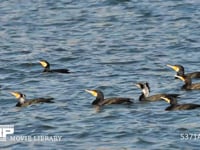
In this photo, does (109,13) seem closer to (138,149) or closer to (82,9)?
(82,9)

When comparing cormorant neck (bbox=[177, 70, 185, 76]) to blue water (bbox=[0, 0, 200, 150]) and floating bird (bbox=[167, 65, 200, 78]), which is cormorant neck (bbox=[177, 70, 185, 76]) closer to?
floating bird (bbox=[167, 65, 200, 78])

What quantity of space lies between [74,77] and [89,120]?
21.9 ft

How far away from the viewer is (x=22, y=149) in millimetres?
27188

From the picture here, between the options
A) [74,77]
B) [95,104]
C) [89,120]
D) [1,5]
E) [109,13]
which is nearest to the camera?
[89,120]

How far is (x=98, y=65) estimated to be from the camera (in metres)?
38.5

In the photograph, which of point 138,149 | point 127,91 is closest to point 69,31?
point 127,91

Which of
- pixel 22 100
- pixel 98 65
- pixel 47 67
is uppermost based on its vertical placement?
pixel 22 100

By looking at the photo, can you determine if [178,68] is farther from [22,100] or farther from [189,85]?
[22,100]

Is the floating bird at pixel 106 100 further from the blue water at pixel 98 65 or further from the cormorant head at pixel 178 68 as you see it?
the cormorant head at pixel 178 68

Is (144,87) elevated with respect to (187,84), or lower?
elevated

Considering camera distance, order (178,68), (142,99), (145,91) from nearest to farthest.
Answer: (142,99) < (145,91) < (178,68)

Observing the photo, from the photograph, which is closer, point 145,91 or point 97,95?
point 97,95

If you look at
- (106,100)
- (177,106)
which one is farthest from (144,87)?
(177,106)

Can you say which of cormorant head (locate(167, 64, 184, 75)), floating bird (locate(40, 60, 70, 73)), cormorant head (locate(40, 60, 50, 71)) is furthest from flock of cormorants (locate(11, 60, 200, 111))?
cormorant head (locate(40, 60, 50, 71))
